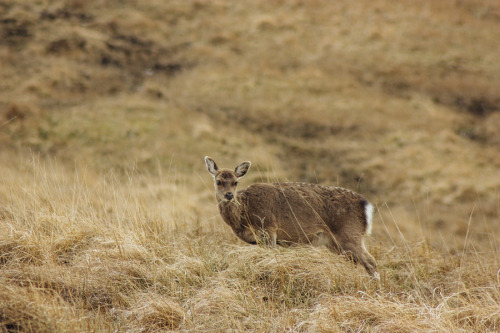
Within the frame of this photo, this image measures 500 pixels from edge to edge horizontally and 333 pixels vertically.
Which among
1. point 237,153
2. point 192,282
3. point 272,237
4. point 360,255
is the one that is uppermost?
point 192,282

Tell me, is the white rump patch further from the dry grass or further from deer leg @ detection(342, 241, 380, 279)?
the dry grass

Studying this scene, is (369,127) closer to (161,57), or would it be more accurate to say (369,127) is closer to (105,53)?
(161,57)

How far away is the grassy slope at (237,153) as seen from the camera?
4.58 meters

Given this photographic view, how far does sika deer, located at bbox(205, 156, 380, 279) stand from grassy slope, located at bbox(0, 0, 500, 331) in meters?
0.33

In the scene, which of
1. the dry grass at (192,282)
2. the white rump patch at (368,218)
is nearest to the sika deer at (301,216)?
the white rump patch at (368,218)

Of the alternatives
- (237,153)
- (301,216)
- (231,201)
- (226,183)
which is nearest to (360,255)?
(301,216)

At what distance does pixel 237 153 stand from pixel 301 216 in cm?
904

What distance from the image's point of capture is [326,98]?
62.2 ft

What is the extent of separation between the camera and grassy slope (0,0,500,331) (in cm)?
458

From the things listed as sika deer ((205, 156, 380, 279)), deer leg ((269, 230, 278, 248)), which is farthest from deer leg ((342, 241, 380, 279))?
deer leg ((269, 230, 278, 248))

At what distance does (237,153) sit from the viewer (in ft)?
49.9

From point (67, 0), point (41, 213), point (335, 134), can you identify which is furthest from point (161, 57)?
point (41, 213)

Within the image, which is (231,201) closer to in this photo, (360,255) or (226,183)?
(226,183)

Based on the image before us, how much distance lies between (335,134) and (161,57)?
28.4 ft
